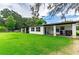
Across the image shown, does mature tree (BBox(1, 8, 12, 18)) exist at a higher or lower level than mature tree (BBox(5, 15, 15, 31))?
higher

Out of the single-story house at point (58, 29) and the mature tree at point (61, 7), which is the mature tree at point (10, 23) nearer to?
the single-story house at point (58, 29)

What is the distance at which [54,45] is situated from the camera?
2709 mm

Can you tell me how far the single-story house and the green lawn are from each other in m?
0.08

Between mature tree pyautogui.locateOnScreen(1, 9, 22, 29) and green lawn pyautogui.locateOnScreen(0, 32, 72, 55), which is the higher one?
mature tree pyautogui.locateOnScreen(1, 9, 22, 29)

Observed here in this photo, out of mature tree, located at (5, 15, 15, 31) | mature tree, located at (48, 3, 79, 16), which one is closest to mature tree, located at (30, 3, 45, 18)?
mature tree, located at (48, 3, 79, 16)

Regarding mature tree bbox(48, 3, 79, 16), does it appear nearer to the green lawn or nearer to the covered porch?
the covered porch

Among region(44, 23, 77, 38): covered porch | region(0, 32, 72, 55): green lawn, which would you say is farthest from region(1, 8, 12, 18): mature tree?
region(44, 23, 77, 38): covered porch

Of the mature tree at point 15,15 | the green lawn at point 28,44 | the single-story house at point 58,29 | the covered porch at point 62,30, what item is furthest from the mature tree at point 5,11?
the covered porch at point 62,30

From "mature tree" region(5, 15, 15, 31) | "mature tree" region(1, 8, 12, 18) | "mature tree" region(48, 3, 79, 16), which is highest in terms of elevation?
"mature tree" region(48, 3, 79, 16)

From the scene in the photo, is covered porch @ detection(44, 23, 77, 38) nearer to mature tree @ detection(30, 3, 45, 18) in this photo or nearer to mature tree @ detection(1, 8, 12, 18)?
mature tree @ detection(30, 3, 45, 18)

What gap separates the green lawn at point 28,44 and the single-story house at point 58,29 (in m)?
0.08

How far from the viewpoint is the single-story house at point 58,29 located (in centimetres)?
274

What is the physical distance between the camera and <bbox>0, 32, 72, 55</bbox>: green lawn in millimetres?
2662
